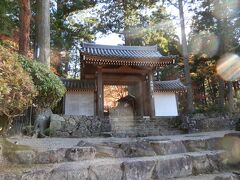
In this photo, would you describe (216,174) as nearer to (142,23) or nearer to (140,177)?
(140,177)

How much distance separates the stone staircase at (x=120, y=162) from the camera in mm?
3996

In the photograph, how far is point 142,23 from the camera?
21.9m

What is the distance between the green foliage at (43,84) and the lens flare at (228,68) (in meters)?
13.0

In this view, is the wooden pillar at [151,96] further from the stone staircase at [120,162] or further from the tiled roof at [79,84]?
the stone staircase at [120,162]

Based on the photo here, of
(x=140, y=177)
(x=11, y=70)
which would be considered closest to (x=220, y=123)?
(x=140, y=177)

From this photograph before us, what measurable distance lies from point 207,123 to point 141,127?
3013 millimetres

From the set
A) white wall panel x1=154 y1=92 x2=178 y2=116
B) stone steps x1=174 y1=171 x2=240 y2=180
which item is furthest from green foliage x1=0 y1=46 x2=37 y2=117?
white wall panel x1=154 y1=92 x2=178 y2=116

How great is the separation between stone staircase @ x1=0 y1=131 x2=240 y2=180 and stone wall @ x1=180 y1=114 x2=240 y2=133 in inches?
225

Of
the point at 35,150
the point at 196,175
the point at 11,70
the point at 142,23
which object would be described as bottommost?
the point at 196,175

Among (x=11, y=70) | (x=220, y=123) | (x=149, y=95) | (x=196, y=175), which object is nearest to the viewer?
(x=11, y=70)

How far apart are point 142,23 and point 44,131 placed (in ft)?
51.1

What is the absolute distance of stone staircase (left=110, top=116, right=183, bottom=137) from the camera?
34.2 ft

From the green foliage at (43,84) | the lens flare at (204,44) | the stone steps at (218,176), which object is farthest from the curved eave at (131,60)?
the stone steps at (218,176)

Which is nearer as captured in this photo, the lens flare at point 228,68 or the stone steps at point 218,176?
the stone steps at point 218,176
